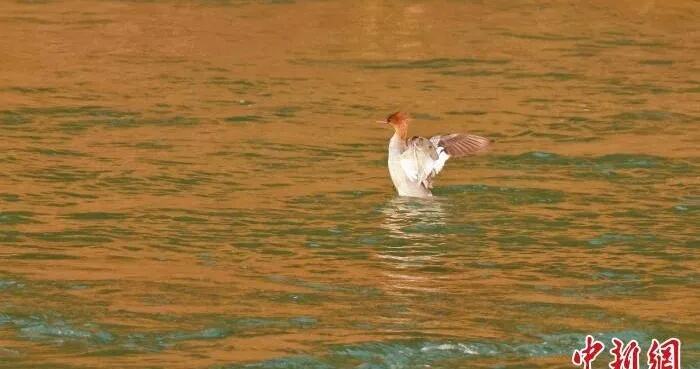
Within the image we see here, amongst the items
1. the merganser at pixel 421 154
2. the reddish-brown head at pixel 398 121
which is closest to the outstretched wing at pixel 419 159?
the merganser at pixel 421 154

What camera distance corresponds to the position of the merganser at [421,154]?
44.1 ft

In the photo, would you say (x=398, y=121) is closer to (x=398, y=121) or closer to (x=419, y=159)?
(x=398, y=121)

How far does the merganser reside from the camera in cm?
1343

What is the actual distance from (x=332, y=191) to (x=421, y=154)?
937 millimetres

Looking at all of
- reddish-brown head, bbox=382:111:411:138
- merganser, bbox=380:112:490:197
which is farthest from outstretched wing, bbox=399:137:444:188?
reddish-brown head, bbox=382:111:411:138

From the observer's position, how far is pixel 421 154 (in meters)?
13.4

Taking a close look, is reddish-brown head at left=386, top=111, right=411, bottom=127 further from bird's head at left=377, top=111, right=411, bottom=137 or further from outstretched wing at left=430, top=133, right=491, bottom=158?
outstretched wing at left=430, top=133, right=491, bottom=158

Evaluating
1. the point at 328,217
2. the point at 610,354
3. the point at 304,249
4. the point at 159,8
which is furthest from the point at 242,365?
the point at 159,8

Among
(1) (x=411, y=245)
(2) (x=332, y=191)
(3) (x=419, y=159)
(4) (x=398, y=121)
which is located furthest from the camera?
(2) (x=332, y=191)

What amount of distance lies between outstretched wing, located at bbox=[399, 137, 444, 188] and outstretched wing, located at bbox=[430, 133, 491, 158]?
0.07m

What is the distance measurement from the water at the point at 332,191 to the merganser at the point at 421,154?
0.77ft

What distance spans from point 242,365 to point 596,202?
5229mm

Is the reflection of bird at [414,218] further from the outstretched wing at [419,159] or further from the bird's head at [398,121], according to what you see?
the bird's head at [398,121]

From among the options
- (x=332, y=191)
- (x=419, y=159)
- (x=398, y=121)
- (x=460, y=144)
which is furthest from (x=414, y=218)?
(x=332, y=191)
